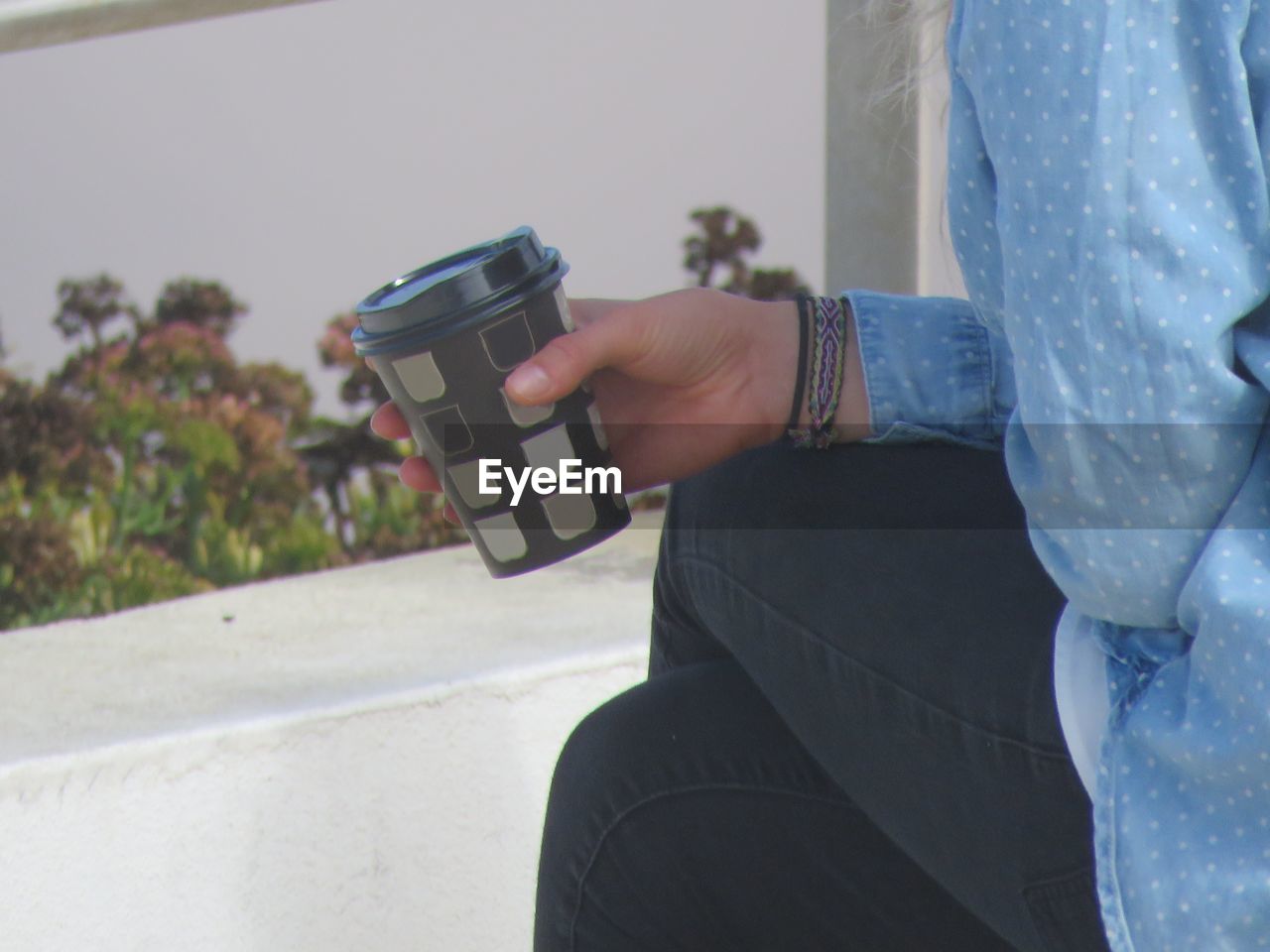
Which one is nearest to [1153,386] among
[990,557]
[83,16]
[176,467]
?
[990,557]

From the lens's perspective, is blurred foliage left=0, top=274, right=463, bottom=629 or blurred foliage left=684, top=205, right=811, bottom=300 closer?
blurred foliage left=0, top=274, right=463, bottom=629

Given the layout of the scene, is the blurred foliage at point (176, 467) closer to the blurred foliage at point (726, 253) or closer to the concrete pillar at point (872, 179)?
the blurred foliage at point (726, 253)

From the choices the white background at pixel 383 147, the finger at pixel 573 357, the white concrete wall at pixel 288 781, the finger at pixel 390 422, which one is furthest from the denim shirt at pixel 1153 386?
the white background at pixel 383 147

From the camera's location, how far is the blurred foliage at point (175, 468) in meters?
2.41

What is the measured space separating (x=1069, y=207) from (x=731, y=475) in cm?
36

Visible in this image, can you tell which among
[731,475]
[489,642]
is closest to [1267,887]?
[731,475]

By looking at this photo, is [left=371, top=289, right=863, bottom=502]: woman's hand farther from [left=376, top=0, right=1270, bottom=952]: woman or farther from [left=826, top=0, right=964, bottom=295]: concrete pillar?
[left=826, top=0, right=964, bottom=295]: concrete pillar

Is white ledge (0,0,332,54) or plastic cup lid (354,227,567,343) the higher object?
white ledge (0,0,332,54)

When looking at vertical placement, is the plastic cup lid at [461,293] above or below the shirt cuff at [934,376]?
above

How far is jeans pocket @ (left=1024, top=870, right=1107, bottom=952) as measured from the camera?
26.7 inches

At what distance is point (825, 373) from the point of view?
0.99 metres

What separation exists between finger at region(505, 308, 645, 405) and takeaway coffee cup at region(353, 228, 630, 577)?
2cm

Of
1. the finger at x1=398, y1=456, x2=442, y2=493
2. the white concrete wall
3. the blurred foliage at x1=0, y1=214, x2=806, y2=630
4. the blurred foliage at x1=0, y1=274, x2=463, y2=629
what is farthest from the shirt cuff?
the blurred foliage at x1=0, y1=274, x2=463, y2=629

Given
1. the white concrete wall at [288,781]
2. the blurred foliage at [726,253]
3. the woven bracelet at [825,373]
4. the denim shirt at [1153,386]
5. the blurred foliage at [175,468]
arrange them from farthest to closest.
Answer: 1. the blurred foliage at [726,253]
2. the blurred foliage at [175,468]
3. the white concrete wall at [288,781]
4. the woven bracelet at [825,373]
5. the denim shirt at [1153,386]
